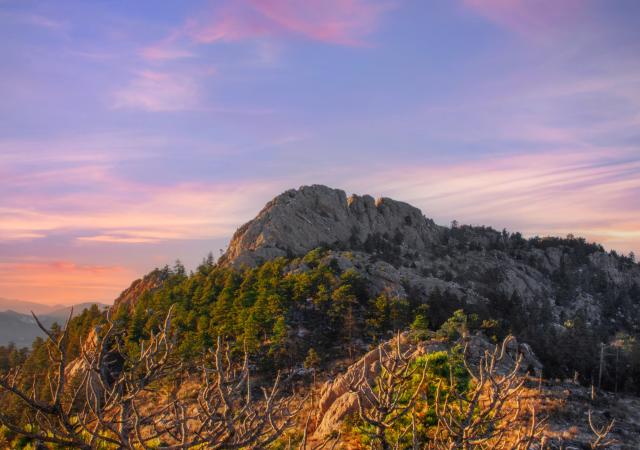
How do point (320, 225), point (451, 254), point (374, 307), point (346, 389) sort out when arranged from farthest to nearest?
1. point (451, 254)
2. point (320, 225)
3. point (374, 307)
4. point (346, 389)

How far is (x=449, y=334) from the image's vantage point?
2791cm

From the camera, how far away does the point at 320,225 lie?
8075cm

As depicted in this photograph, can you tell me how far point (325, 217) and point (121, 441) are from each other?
81066 millimetres

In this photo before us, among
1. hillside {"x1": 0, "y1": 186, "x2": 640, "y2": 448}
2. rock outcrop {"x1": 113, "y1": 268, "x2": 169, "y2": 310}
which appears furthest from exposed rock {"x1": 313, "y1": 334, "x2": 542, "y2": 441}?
rock outcrop {"x1": 113, "y1": 268, "x2": 169, "y2": 310}

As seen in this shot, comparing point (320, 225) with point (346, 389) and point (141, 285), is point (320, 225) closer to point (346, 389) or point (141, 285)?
point (141, 285)

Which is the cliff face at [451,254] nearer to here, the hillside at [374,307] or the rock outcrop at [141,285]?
the hillside at [374,307]

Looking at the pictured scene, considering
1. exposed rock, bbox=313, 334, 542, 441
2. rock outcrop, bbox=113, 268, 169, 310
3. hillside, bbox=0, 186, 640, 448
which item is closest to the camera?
exposed rock, bbox=313, 334, 542, 441

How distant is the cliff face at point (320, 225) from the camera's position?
70.8 metres

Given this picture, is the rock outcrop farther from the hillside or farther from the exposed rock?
the exposed rock

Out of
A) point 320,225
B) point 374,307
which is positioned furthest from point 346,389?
point 320,225

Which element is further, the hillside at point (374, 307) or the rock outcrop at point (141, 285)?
the rock outcrop at point (141, 285)

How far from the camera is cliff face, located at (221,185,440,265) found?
70.8m

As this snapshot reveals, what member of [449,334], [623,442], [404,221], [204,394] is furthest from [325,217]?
[204,394]

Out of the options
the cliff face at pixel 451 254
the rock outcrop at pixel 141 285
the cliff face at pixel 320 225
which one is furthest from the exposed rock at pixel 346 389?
the rock outcrop at pixel 141 285
